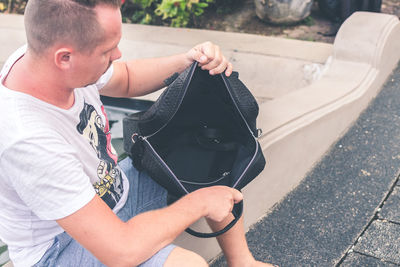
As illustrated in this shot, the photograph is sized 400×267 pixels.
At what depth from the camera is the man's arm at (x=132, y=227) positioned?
1.36 metres

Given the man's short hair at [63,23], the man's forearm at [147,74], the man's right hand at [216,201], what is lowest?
the man's right hand at [216,201]

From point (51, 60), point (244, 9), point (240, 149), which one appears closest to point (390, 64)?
point (244, 9)

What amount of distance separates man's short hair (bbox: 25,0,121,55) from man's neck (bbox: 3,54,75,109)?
0.18 feet

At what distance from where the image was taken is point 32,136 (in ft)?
4.23

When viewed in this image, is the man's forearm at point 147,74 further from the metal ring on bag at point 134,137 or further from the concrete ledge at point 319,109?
the concrete ledge at point 319,109

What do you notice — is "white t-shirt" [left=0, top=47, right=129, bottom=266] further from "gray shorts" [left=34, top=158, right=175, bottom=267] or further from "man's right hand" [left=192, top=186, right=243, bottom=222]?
"man's right hand" [left=192, top=186, right=243, bottom=222]

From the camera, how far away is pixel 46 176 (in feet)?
4.29

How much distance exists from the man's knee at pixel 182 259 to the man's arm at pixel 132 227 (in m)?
0.05

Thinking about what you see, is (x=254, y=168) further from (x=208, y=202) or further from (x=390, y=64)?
(x=390, y=64)

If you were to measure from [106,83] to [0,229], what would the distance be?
29.1 inches

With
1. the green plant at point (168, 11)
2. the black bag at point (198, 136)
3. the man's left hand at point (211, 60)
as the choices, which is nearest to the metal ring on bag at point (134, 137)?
the black bag at point (198, 136)

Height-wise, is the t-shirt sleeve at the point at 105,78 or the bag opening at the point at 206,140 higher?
the t-shirt sleeve at the point at 105,78

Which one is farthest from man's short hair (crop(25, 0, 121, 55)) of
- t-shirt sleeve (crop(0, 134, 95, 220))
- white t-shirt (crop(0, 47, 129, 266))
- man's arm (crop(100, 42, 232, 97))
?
man's arm (crop(100, 42, 232, 97))

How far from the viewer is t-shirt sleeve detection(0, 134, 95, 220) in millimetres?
1290
